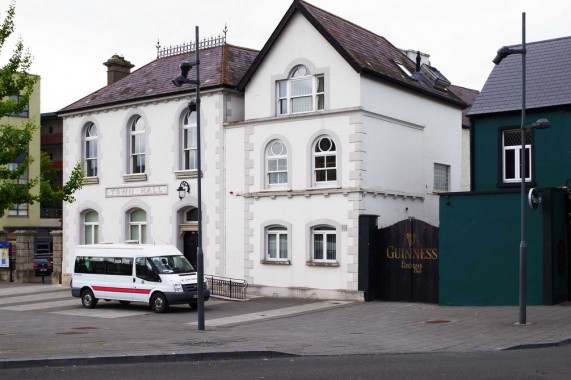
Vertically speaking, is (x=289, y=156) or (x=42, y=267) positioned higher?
(x=289, y=156)

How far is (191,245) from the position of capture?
31.5m

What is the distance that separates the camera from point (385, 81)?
28016 millimetres

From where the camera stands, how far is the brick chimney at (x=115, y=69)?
37656mm

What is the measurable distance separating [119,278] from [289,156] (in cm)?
761

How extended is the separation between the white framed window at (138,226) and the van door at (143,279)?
301 inches

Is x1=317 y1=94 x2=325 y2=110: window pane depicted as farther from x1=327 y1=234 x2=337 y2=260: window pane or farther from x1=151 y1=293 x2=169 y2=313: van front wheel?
x1=151 y1=293 x2=169 y2=313: van front wheel

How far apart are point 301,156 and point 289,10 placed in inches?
215

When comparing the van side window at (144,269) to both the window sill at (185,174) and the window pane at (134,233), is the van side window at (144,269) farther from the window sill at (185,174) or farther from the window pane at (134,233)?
the window pane at (134,233)

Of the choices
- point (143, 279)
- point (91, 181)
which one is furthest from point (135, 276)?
point (91, 181)

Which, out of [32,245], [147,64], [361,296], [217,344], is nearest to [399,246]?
[361,296]

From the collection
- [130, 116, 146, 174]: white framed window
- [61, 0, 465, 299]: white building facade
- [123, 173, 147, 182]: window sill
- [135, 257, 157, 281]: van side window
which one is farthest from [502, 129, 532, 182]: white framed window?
[130, 116, 146, 174]: white framed window

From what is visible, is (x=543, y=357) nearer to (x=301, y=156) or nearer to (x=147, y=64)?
(x=301, y=156)

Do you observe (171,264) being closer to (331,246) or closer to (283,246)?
(283,246)

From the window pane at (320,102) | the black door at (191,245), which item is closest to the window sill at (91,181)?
the black door at (191,245)
